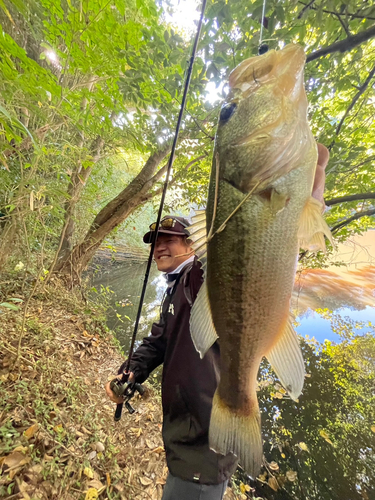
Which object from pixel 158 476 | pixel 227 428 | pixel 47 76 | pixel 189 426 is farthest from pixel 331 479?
pixel 47 76

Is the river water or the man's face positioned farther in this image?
the river water

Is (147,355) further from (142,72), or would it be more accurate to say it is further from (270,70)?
(142,72)

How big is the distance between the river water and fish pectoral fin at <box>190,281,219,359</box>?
4724 mm

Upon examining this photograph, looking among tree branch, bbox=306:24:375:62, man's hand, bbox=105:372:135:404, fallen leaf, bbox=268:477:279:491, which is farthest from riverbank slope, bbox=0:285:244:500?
tree branch, bbox=306:24:375:62

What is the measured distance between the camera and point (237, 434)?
3.63ft

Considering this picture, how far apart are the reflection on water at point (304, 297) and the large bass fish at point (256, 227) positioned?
174 inches

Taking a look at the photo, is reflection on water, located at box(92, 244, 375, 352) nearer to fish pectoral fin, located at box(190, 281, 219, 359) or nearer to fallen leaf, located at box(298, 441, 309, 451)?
fallen leaf, located at box(298, 441, 309, 451)

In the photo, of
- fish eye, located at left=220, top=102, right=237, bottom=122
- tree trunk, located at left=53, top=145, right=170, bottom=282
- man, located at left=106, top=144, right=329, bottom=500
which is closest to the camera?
fish eye, located at left=220, top=102, right=237, bottom=122

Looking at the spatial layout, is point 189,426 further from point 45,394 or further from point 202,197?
point 202,197

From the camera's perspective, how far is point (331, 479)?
3475mm

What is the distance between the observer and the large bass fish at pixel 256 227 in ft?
3.13

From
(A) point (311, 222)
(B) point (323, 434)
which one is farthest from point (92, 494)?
(B) point (323, 434)

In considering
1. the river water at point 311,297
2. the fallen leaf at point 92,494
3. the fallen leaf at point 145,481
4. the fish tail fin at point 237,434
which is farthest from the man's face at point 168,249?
the river water at point 311,297

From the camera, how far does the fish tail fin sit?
3.48ft
